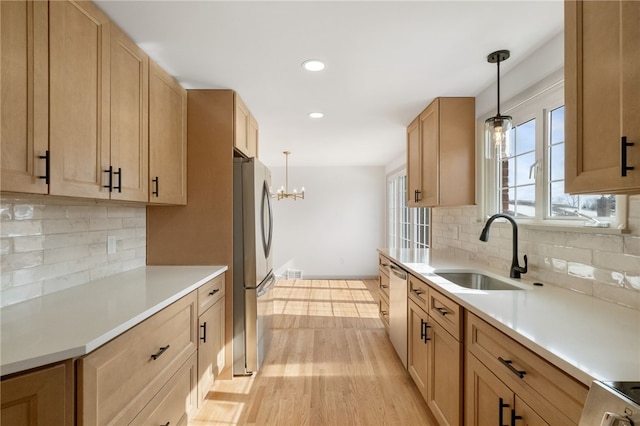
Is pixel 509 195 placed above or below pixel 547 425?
above

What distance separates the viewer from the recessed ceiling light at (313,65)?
2061mm

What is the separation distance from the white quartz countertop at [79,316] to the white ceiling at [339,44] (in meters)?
1.43

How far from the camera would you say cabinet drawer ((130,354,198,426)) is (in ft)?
4.47

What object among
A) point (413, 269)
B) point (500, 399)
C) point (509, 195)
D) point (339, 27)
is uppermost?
point (339, 27)

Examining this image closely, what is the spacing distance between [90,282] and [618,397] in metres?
2.30

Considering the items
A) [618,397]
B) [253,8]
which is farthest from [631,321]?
[253,8]

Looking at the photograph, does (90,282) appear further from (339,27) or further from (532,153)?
(532,153)

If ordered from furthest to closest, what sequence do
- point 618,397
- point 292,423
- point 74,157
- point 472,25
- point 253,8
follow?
point 292,423 < point 472,25 < point 253,8 < point 74,157 < point 618,397

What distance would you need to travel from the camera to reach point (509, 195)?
95.4 inches

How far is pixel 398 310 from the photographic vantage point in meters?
2.71

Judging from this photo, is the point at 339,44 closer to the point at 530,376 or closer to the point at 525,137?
the point at 525,137

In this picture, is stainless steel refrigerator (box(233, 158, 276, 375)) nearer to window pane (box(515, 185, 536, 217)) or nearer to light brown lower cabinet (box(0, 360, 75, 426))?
light brown lower cabinet (box(0, 360, 75, 426))

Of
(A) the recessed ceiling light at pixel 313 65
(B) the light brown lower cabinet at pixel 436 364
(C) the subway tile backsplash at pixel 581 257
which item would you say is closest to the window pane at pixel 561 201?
(C) the subway tile backsplash at pixel 581 257

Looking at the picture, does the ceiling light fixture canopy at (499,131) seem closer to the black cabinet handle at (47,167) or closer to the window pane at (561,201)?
the window pane at (561,201)
